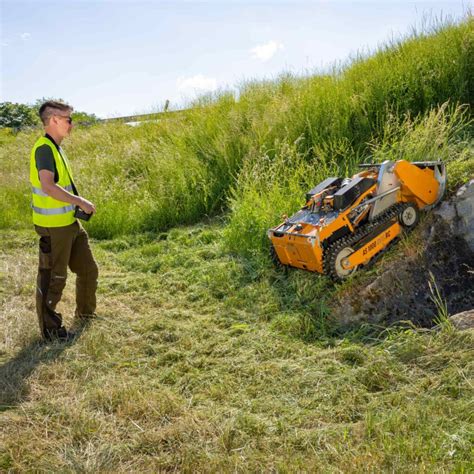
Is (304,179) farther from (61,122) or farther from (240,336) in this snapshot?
(61,122)

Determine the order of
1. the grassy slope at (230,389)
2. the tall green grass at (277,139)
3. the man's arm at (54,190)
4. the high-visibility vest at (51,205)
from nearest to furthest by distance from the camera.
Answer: the grassy slope at (230,389), the man's arm at (54,190), the high-visibility vest at (51,205), the tall green grass at (277,139)

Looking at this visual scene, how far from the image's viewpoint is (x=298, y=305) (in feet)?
16.7

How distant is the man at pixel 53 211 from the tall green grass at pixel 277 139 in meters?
2.43

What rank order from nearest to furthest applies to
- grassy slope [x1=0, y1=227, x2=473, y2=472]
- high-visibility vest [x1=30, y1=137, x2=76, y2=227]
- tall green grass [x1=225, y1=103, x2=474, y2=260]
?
grassy slope [x1=0, y1=227, x2=473, y2=472] < high-visibility vest [x1=30, y1=137, x2=76, y2=227] < tall green grass [x1=225, y1=103, x2=474, y2=260]

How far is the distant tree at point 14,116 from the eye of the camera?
24.6 metres

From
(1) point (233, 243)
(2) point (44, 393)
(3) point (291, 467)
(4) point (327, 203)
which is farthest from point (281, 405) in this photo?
(1) point (233, 243)

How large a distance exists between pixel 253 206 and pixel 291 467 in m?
3.96

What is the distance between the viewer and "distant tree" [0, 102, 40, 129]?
24.6 meters

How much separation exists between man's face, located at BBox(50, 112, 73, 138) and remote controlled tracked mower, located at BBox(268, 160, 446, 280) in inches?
79.1

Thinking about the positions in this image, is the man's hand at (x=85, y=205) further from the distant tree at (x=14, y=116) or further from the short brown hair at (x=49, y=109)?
the distant tree at (x=14, y=116)

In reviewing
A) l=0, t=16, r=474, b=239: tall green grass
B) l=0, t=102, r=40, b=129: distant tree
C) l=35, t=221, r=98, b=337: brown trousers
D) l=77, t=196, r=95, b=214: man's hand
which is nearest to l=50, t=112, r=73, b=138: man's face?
l=77, t=196, r=95, b=214: man's hand

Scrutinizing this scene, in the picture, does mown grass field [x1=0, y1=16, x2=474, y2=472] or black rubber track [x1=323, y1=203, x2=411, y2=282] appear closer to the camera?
mown grass field [x1=0, y1=16, x2=474, y2=472]

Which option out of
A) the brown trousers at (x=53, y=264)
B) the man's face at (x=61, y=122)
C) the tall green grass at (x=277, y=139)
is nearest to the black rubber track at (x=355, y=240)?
the tall green grass at (x=277, y=139)

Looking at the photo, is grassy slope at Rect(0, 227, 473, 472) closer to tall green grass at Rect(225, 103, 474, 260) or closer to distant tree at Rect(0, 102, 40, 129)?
tall green grass at Rect(225, 103, 474, 260)
